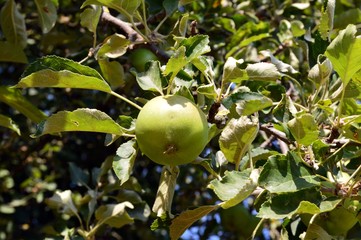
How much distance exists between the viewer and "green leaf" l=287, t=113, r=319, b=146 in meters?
1.20

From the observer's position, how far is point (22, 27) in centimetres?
205

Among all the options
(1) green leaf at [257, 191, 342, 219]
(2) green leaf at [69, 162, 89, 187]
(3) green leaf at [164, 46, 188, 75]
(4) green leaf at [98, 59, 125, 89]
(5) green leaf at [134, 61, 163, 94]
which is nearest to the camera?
(1) green leaf at [257, 191, 342, 219]

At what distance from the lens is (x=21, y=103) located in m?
1.88

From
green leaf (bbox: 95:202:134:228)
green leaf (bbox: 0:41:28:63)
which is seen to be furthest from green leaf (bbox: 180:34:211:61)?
green leaf (bbox: 0:41:28:63)

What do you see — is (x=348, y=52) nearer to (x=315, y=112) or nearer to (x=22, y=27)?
(x=315, y=112)

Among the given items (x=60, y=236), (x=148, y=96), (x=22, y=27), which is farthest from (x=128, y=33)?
(x=60, y=236)

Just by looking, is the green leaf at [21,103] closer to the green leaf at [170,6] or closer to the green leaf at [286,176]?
the green leaf at [170,6]

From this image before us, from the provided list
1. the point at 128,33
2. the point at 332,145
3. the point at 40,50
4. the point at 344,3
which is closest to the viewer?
the point at 332,145

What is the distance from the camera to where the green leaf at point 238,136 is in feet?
4.09

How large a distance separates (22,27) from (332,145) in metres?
1.23

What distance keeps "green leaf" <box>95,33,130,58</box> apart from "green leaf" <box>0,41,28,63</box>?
48 cm

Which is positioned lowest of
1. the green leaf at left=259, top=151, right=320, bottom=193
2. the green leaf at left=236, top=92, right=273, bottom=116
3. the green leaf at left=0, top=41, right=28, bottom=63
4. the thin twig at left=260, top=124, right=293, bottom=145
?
the green leaf at left=0, top=41, right=28, bottom=63

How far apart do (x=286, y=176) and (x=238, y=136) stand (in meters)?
0.14

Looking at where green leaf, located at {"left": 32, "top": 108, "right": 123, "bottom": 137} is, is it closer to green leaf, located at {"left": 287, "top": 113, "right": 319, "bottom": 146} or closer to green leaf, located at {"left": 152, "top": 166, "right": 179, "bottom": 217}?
green leaf, located at {"left": 152, "top": 166, "right": 179, "bottom": 217}
